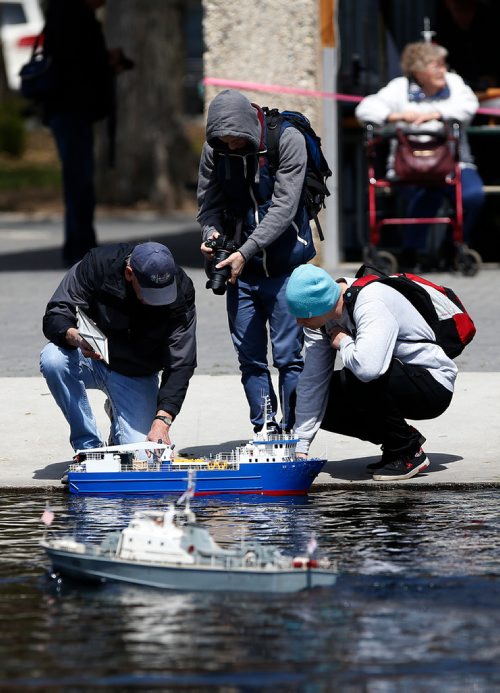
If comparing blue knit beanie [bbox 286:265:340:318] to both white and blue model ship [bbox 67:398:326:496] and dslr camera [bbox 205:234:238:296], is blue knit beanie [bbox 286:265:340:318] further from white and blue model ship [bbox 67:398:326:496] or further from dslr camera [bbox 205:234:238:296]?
dslr camera [bbox 205:234:238:296]

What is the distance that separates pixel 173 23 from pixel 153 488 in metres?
20.0

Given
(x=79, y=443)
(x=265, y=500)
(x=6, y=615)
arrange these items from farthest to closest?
(x=79, y=443) → (x=265, y=500) → (x=6, y=615)

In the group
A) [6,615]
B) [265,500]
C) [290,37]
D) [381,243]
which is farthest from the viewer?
[381,243]

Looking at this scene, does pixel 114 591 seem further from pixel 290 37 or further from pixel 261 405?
pixel 290 37

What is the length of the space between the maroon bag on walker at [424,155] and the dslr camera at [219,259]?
5.85m

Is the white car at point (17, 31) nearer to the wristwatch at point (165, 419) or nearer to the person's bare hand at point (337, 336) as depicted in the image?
the wristwatch at point (165, 419)

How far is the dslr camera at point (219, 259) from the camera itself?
8438mm

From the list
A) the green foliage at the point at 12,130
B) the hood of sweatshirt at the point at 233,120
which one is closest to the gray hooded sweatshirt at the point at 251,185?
the hood of sweatshirt at the point at 233,120

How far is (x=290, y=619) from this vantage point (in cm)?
592

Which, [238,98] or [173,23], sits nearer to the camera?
[238,98]

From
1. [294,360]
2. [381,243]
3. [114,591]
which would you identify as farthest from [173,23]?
[114,591]

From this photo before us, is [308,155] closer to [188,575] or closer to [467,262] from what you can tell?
[188,575]

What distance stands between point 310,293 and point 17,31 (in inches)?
1403

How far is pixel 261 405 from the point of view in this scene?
28.5 ft
